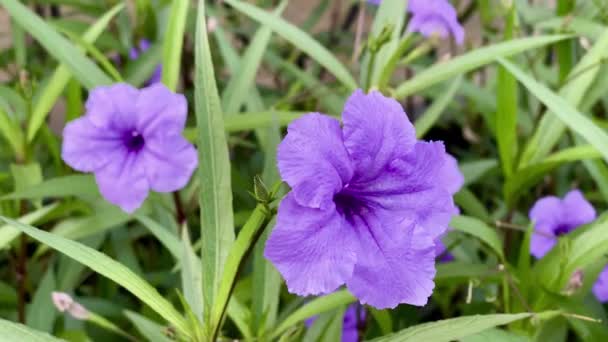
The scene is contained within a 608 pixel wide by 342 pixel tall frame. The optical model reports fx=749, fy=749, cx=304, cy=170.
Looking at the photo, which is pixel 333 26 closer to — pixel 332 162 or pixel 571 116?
pixel 571 116

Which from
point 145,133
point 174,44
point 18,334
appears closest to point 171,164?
point 145,133

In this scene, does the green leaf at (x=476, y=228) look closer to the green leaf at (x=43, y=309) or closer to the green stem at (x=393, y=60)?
the green stem at (x=393, y=60)

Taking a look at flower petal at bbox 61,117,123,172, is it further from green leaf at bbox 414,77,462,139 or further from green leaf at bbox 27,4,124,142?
green leaf at bbox 414,77,462,139

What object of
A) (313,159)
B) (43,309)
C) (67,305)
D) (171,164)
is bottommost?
(43,309)

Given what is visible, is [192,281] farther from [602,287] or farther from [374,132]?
[602,287]

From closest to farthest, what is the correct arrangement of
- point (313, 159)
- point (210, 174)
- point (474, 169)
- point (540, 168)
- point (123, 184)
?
point (313, 159) < point (210, 174) < point (123, 184) < point (540, 168) < point (474, 169)

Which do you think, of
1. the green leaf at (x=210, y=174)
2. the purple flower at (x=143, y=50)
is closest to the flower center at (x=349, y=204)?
the green leaf at (x=210, y=174)

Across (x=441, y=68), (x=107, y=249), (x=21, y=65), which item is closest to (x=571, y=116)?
(x=441, y=68)
